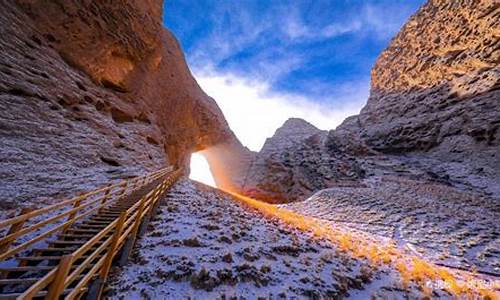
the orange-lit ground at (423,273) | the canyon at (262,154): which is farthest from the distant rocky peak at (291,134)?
the orange-lit ground at (423,273)

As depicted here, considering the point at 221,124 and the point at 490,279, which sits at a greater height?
the point at 221,124

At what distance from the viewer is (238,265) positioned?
4973mm

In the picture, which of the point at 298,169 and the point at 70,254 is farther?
the point at 298,169

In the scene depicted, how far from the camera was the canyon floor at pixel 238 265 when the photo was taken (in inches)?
161

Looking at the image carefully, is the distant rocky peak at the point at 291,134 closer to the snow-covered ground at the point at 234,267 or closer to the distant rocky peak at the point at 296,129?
the distant rocky peak at the point at 296,129

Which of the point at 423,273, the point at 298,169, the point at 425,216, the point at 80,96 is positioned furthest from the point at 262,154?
the point at 423,273

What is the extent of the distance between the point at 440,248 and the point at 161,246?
10.7m

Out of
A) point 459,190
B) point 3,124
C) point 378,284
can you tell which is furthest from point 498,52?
point 3,124

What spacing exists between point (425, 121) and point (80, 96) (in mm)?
29458

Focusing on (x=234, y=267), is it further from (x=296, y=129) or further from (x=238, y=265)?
(x=296, y=129)

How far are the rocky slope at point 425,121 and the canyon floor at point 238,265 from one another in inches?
509

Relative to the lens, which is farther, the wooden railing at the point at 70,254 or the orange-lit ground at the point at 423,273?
the orange-lit ground at the point at 423,273

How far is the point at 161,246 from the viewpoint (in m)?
5.30

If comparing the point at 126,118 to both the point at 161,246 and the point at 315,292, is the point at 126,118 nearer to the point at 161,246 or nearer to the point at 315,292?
the point at 161,246
